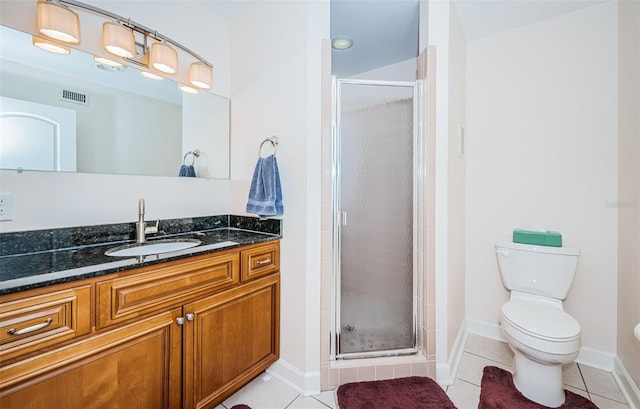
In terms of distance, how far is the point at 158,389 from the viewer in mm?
1131

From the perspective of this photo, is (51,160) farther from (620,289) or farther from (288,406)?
(620,289)

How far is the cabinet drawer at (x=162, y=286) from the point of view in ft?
3.22

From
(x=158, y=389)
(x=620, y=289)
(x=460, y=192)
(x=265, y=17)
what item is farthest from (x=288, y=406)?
(x=265, y=17)

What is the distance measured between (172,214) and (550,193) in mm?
2586

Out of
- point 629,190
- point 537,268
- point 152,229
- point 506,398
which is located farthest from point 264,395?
point 629,190

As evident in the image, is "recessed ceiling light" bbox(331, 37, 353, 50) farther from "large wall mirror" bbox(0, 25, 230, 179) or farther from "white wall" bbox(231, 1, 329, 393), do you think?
"large wall mirror" bbox(0, 25, 230, 179)

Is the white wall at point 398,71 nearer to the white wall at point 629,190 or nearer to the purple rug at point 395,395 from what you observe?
the white wall at point 629,190

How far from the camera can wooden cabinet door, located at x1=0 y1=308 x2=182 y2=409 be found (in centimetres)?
83

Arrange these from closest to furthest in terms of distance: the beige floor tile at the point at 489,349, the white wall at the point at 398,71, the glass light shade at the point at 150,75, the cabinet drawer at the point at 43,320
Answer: the cabinet drawer at the point at 43,320
the glass light shade at the point at 150,75
the beige floor tile at the point at 489,349
the white wall at the point at 398,71

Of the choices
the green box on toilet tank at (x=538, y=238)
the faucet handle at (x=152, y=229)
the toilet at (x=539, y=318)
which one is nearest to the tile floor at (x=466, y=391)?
the toilet at (x=539, y=318)

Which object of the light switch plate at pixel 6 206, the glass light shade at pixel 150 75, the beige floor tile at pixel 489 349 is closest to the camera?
the light switch plate at pixel 6 206

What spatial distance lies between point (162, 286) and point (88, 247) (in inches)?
21.0

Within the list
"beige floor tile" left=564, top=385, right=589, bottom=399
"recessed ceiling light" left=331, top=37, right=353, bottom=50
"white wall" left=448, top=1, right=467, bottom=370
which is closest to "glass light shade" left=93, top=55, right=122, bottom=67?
"recessed ceiling light" left=331, top=37, right=353, bottom=50

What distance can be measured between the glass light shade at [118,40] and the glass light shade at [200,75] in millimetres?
332
